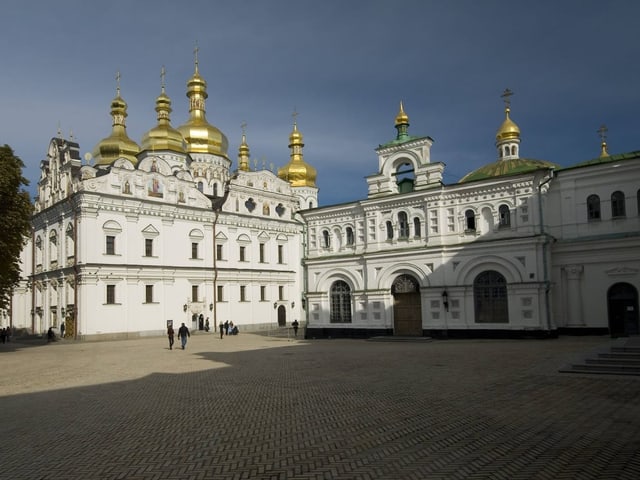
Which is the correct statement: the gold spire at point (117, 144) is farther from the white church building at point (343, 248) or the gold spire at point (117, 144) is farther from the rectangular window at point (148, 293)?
the rectangular window at point (148, 293)

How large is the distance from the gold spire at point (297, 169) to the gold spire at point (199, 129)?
9909 millimetres

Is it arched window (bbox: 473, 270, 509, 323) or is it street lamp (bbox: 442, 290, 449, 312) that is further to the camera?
street lamp (bbox: 442, 290, 449, 312)

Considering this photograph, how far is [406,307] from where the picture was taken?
106ft

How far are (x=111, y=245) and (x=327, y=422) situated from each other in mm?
34346

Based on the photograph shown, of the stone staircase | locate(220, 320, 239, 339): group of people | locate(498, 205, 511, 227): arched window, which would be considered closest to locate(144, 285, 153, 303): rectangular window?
locate(220, 320, 239, 339): group of people

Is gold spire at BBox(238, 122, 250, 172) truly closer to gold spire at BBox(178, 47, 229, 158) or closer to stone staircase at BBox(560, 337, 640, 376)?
gold spire at BBox(178, 47, 229, 158)

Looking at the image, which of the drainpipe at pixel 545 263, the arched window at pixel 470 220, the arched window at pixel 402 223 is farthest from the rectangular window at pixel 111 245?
the drainpipe at pixel 545 263

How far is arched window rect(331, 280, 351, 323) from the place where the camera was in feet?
114

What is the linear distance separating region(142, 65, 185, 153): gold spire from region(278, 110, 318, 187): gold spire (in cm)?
1783

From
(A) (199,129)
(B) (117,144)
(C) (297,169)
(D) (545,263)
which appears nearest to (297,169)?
(C) (297,169)

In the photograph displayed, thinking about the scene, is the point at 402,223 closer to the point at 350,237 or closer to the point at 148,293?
the point at 350,237

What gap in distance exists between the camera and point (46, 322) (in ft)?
144

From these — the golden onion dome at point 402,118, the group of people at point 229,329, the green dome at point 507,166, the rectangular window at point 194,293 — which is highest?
the golden onion dome at point 402,118

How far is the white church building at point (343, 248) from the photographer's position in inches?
1116
